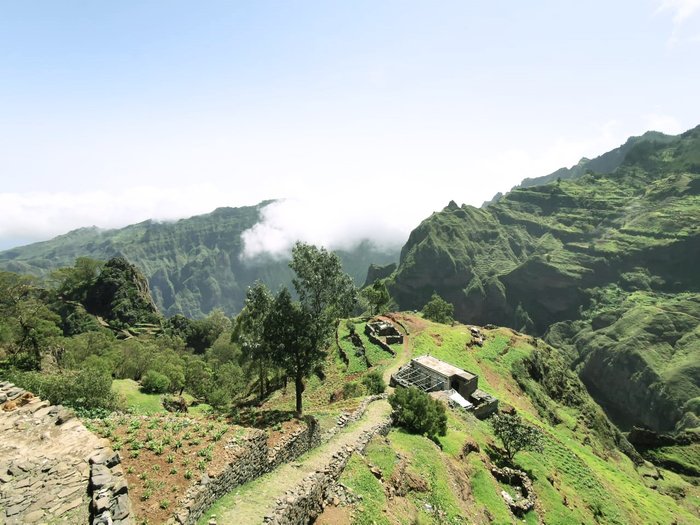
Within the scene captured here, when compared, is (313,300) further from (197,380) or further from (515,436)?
(197,380)

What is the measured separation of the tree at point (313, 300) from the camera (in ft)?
125

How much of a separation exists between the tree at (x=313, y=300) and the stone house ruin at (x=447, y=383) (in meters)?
23.7

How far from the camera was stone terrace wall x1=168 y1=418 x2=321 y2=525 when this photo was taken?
18594 millimetres

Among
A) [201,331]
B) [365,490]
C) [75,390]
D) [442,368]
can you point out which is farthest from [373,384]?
[201,331]

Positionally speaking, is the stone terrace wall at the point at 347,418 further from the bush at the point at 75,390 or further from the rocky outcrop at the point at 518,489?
the bush at the point at 75,390

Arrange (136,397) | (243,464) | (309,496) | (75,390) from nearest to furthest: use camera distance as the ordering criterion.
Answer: (309,496), (243,464), (75,390), (136,397)

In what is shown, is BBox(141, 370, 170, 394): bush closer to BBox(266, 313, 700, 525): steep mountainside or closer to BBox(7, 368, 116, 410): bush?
BBox(266, 313, 700, 525): steep mountainside

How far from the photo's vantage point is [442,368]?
65188 millimetres

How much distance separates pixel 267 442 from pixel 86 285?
176514mm

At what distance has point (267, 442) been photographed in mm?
27781

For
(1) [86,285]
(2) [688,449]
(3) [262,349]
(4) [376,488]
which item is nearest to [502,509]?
(4) [376,488]

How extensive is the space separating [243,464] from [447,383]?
144 feet

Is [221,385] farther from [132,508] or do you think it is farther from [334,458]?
[132,508]

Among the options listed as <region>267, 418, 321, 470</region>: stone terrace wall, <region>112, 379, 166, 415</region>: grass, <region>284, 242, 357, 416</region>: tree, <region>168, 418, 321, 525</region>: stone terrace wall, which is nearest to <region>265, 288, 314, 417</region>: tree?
<region>284, 242, 357, 416</region>: tree
